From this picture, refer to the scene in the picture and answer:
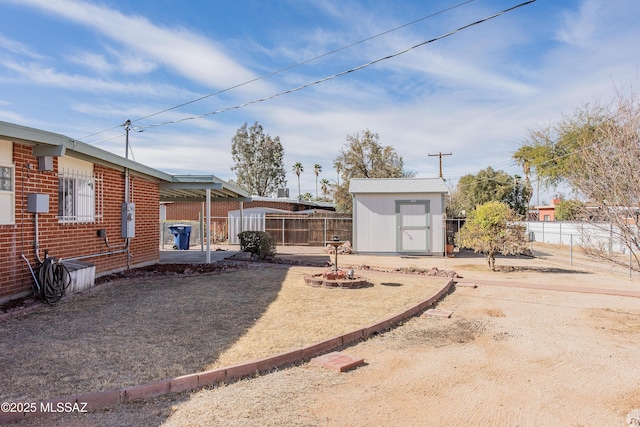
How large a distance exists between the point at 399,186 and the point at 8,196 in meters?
15.1

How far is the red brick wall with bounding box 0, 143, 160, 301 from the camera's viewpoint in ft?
22.7

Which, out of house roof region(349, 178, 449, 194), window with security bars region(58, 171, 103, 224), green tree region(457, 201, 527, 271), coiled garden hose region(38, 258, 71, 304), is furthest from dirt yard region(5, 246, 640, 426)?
house roof region(349, 178, 449, 194)

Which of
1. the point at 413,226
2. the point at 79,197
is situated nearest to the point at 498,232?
the point at 413,226

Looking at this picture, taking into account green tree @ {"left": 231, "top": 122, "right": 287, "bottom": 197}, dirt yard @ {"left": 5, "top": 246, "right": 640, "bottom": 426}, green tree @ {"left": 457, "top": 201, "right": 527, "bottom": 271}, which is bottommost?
dirt yard @ {"left": 5, "top": 246, "right": 640, "bottom": 426}

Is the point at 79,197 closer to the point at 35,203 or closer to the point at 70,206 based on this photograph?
the point at 70,206

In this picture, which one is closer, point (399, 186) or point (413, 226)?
point (413, 226)

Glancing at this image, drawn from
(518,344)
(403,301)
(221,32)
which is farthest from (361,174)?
(518,344)

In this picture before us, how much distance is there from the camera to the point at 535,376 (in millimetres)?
4395

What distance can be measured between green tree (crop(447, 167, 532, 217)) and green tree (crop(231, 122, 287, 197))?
19853 millimetres

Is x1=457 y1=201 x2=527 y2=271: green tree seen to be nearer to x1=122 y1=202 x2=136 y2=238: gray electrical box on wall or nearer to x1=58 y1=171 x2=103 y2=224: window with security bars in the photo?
x1=122 y1=202 x2=136 y2=238: gray electrical box on wall

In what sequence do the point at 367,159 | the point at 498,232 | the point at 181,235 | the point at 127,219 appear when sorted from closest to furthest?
the point at 127,219, the point at 498,232, the point at 181,235, the point at 367,159

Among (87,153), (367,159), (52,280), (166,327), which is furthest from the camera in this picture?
(367,159)

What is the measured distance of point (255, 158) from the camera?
153 feet

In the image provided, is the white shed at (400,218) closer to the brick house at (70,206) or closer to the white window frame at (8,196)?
the brick house at (70,206)
